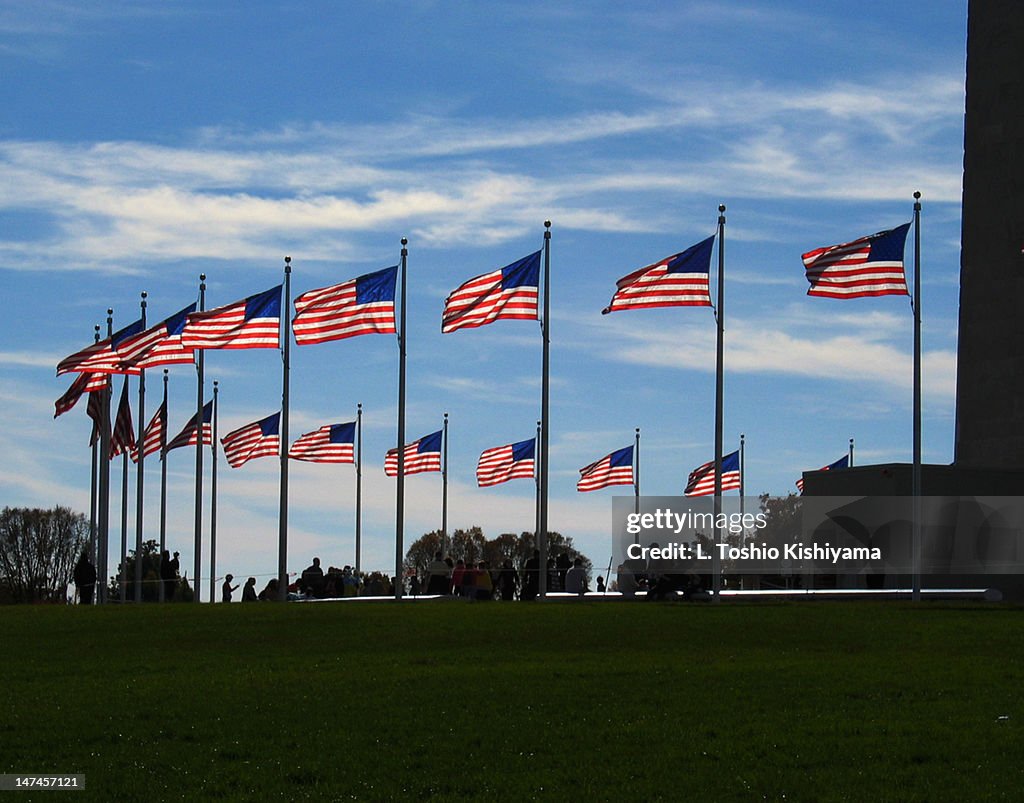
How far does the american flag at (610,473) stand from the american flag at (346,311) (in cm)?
1785

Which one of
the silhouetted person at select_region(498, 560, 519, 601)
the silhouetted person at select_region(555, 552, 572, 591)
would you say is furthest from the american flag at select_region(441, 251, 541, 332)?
the silhouetted person at select_region(555, 552, 572, 591)

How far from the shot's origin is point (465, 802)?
13258mm

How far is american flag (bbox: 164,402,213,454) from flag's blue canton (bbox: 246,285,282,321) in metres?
12.0

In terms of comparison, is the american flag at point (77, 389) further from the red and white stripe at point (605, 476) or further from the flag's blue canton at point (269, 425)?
the red and white stripe at point (605, 476)

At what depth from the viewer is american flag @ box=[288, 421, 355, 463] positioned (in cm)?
5197

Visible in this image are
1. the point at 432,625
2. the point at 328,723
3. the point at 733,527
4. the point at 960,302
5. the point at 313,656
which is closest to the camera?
the point at 328,723

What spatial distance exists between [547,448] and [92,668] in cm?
2249

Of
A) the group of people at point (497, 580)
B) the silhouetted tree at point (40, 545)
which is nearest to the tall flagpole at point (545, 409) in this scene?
the group of people at point (497, 580)

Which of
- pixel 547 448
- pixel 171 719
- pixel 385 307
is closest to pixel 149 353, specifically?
pixel 385 307

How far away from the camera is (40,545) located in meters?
105

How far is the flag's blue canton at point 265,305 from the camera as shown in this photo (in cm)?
4172

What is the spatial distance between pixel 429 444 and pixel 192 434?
843 cm

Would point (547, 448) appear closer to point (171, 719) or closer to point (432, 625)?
point (432, 625)

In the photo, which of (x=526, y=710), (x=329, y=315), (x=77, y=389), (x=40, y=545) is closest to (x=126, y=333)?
(x=77, y=389)
